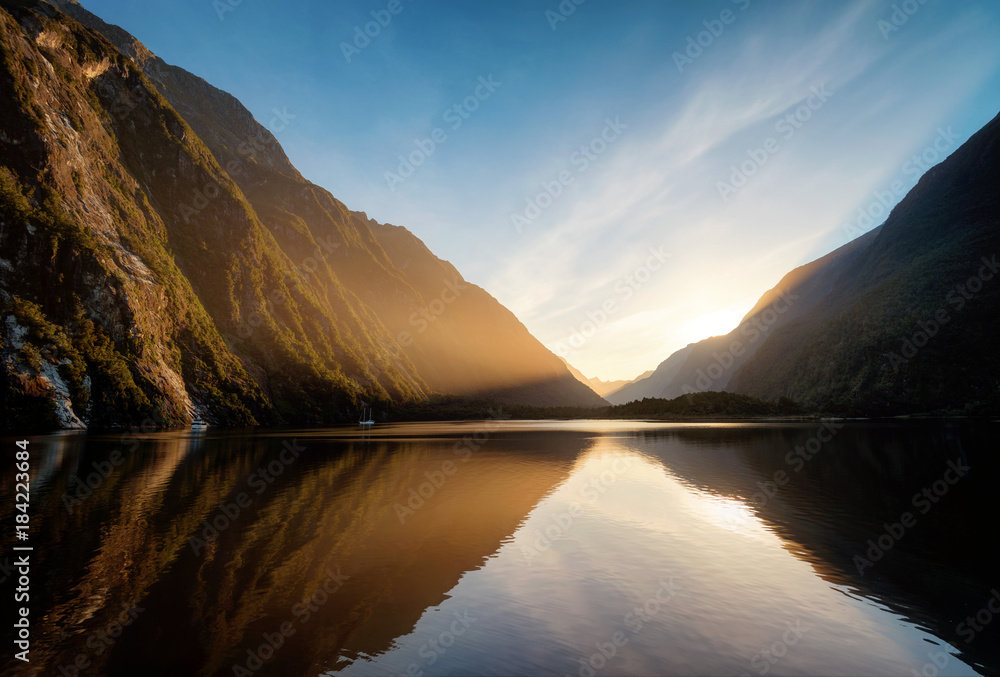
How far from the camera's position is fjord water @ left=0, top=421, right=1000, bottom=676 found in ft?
36.3

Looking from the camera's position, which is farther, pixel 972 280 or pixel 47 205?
pixel 972 280

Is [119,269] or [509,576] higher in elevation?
[119,269]

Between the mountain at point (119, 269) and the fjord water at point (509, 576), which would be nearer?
the fjord water at point (509, 576)

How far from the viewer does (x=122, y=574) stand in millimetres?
15758

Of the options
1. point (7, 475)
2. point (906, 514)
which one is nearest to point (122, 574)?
point (7, 475)

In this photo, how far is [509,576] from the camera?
55.9ft

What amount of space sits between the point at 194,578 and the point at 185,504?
44.3 feet

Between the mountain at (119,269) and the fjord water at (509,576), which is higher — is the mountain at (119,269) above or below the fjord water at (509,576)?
above

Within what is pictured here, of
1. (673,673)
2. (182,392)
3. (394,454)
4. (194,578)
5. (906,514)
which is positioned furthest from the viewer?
(182,392)

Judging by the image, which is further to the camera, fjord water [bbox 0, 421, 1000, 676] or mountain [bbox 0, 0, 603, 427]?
mountain [bbox 0, 0, 603, 427]

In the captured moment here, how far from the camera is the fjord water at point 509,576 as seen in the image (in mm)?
11078

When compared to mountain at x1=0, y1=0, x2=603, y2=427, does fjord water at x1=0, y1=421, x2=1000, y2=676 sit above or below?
below

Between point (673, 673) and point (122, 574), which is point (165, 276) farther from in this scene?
point (673, 673)

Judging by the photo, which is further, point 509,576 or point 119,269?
point 119,269
